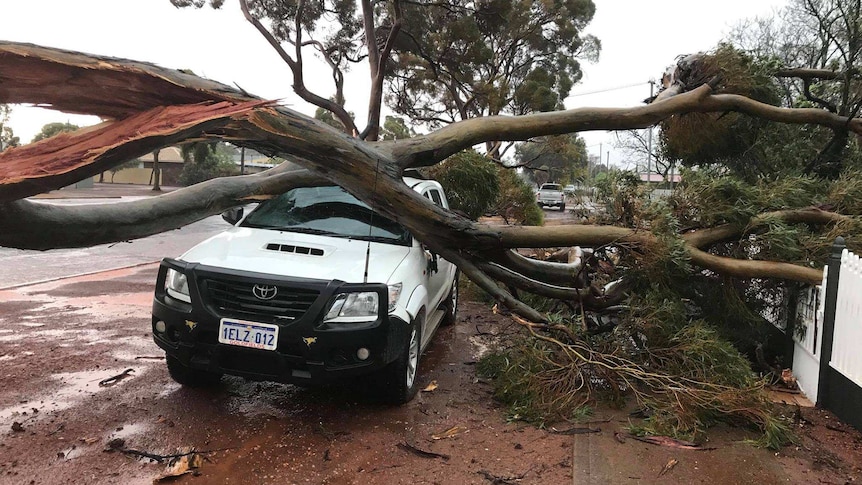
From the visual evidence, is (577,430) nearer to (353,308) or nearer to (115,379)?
(353,308)

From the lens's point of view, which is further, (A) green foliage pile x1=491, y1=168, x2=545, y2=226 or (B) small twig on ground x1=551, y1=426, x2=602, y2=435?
(A) green foliage pile x1=491, y1=168, x2=545, y2=226

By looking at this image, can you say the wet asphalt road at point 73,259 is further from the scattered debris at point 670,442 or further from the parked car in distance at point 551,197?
the parked car in distance at point 551,197

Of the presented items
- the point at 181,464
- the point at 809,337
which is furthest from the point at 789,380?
the point at 181,464

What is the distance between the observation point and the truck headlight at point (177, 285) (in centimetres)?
400

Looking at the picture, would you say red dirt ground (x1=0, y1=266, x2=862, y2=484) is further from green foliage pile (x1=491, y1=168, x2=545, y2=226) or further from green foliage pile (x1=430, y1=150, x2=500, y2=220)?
green foliage pile (x1=491, y1=168, x2=545, y2=226)

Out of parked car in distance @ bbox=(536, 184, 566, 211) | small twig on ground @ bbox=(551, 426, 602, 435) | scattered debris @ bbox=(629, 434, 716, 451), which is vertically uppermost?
parked car in distance @ bbox=(536, 184, 566, 211)

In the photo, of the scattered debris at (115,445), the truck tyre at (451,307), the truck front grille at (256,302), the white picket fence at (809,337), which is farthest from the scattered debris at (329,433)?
the white picket fence at (809,337)

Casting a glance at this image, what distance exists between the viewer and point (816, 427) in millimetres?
4277

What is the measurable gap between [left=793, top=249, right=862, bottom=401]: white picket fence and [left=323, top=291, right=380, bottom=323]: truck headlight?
132 inches

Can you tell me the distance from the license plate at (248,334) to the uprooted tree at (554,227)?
0.83 meters

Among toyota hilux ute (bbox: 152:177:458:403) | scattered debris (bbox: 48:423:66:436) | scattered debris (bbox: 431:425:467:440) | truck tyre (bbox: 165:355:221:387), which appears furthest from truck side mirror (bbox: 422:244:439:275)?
scattered debris (bbox: 48:423:66:436)

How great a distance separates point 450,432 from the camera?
4078 mm

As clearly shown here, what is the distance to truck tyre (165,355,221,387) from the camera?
4.44 meters

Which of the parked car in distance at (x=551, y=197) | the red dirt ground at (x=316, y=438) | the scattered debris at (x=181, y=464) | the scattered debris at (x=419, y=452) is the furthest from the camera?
the parked car in distance at (x=551, y=197)
